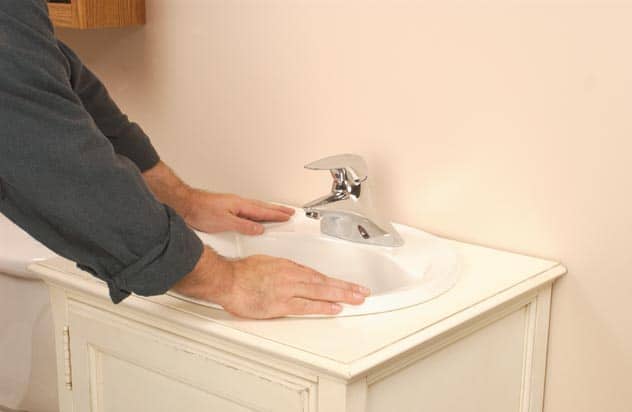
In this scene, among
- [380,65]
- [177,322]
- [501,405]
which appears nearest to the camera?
[177,322]

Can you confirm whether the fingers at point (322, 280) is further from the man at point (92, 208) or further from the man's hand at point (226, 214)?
the man's hand at point (226, 214)

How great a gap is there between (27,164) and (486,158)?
1.90ft

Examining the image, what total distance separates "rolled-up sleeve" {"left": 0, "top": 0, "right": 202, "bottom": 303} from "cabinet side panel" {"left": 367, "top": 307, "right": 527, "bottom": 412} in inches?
9.8

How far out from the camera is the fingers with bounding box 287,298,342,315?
93 centimetres

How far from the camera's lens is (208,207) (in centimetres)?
124

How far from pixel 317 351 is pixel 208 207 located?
438 millimetres

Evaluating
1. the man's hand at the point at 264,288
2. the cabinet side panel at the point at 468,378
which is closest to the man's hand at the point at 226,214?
the man's hand at the point at 264,288

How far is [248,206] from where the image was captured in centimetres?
125

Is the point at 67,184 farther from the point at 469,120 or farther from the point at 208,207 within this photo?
the point at 469,120

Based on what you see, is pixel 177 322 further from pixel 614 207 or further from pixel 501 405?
pixel 614 207

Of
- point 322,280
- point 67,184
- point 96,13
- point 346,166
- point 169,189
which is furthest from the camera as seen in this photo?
point 96,13

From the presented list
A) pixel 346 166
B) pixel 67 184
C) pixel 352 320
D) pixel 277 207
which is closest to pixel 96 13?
pixel 277 207

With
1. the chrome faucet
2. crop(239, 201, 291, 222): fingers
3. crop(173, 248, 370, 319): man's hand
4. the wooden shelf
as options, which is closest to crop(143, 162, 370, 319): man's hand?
crop(173, 248, 370, 319): man's hand

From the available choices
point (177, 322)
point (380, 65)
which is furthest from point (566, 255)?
point (177, 322)
